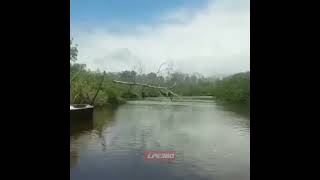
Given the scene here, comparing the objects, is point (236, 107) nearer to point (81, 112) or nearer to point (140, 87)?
point (140, 87)

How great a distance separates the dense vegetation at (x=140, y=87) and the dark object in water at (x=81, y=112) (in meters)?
0.06

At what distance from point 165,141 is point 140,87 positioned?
54cm

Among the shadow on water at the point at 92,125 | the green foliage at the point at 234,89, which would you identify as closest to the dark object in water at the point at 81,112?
the shadow on water at the point at 92,125

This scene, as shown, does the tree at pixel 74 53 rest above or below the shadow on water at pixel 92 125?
above

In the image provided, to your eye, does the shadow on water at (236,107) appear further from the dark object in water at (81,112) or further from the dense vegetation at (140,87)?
the dark object in water at (81,112)

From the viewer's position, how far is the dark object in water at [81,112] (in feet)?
8.27

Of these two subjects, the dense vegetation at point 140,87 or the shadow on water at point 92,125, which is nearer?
the shadow on water at point 92,125

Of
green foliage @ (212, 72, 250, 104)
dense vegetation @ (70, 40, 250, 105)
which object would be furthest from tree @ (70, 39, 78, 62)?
green foliage @ (212, 72, 250, 104)

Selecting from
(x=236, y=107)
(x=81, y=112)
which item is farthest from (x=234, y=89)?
(x=81, y=112)

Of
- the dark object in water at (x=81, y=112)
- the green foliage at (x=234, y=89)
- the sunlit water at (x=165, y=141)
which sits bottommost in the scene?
the sunlit water at (x=165, y=141)

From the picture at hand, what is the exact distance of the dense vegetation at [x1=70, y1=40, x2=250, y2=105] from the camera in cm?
257

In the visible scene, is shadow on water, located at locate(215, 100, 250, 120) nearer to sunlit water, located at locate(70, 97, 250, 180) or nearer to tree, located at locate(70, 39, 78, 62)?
sunlit water, located at locate(70, 97, 250, 180)
